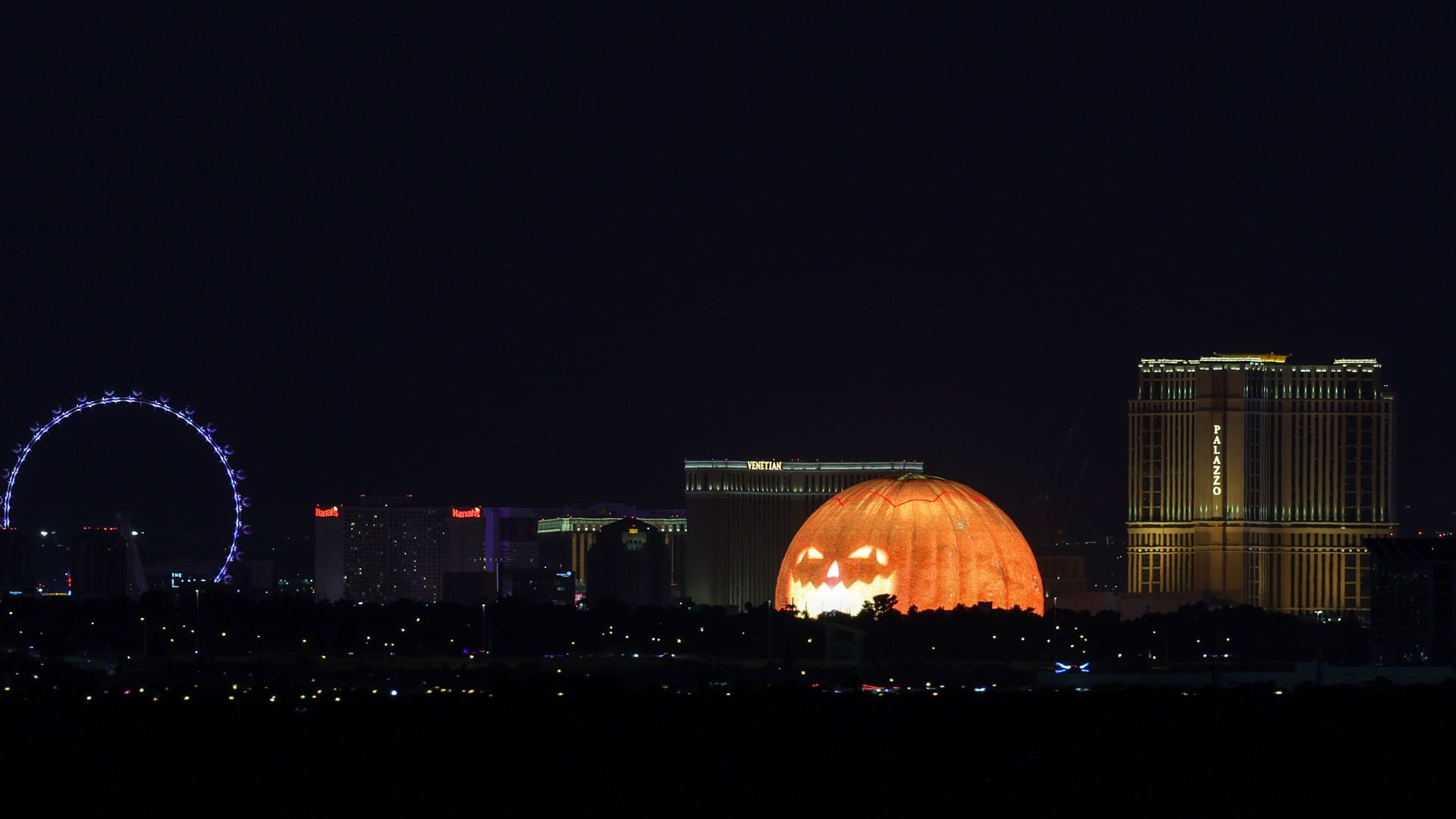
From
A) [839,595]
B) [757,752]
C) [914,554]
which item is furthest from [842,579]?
[757,752]

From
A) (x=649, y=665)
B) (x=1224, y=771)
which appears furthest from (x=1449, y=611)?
(x=1224, y=771)

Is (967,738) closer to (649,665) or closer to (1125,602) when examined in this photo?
(649,665)

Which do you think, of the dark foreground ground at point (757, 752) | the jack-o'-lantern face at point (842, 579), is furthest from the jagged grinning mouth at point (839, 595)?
the dark foreground ground at point (757, 752)

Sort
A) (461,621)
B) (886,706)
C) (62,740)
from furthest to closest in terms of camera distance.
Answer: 1. (461,621)
2. (886,706)
3. (62,740)

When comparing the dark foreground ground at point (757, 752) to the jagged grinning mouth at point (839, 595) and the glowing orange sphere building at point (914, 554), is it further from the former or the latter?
the glowing orange sphere building at point (914, 554)

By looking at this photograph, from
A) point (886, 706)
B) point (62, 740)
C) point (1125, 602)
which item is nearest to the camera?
point (62, 740)

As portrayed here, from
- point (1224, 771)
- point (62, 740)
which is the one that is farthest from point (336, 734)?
point (1224, 771)

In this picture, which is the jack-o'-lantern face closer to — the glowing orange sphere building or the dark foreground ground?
the glowing orange sphere building

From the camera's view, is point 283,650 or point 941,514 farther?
point 941,514
